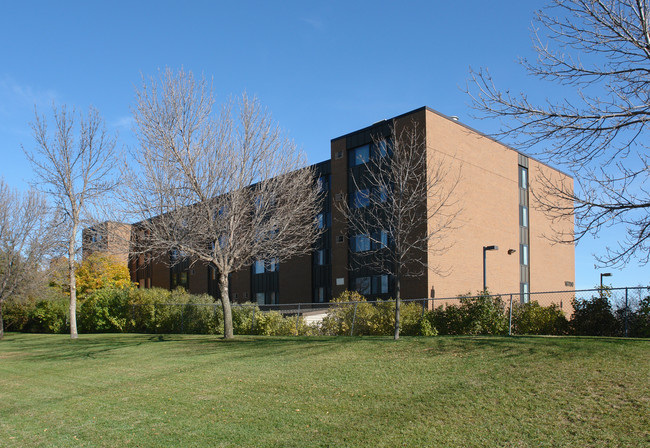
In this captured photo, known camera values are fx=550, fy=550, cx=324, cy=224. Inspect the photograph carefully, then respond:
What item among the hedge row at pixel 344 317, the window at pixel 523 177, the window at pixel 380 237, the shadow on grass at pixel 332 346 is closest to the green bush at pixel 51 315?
the hedge row at pixel 344 317

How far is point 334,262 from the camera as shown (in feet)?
114

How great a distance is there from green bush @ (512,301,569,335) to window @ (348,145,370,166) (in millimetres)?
17900

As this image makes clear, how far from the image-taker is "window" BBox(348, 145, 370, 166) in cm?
3341

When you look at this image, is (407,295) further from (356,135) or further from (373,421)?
(373,421)

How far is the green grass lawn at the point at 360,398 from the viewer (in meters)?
7.83

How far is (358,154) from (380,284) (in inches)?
313

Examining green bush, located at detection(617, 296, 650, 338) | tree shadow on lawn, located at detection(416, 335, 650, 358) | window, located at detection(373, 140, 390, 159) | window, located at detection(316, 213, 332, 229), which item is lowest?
tree shadow on lawn, located at detection(416, 335, 650, 358)

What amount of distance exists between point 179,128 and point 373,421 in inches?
565

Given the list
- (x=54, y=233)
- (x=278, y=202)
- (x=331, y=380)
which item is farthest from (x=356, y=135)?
(x=331, y=380)

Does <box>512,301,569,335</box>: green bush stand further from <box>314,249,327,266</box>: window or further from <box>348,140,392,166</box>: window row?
<box>314,249,327,266</box>: window

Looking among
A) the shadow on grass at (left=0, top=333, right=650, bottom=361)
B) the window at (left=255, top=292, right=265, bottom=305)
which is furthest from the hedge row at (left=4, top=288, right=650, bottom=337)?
the window at (left=255, top=292, right=265, bottom=305)

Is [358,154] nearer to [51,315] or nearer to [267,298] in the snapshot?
[267,298]

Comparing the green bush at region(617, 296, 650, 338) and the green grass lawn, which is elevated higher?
the green bush at region(617, 296, 650, 338)

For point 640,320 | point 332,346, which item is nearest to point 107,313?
point 332,346
